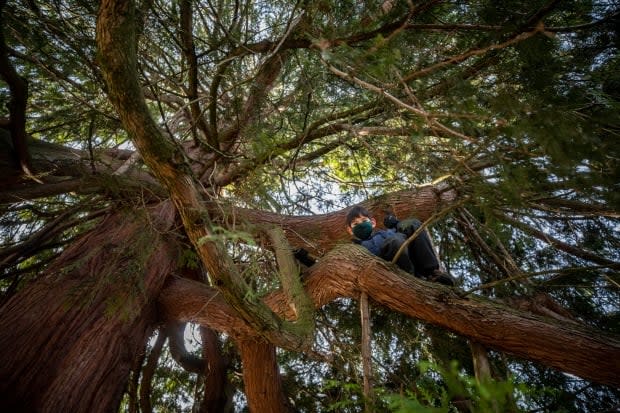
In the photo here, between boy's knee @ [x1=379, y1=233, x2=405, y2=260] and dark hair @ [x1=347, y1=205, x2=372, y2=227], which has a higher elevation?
dark hair @ [x1=347, y1=205, x2=372, y2=227]

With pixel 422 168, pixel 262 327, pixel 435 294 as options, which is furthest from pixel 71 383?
pixel 422 168

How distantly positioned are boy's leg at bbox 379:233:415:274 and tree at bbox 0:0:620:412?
483 mm

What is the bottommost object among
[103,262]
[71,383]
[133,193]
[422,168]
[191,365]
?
[191,365]

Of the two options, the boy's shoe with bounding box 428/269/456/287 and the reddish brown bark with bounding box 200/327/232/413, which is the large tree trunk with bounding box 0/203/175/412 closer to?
the reddish brown bark with bounding box 200/327/232/413

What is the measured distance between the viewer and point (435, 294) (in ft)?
7.88

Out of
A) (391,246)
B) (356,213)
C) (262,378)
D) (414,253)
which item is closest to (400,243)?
(391,246)

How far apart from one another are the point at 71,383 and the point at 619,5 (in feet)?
16.2

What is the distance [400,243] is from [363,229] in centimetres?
49

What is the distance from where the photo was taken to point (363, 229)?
3422mm

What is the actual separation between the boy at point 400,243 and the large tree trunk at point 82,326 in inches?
79.6

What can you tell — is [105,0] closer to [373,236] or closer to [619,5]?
[373,236]

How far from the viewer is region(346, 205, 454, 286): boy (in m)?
3.05

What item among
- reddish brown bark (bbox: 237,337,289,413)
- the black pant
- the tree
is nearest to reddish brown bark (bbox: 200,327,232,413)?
the tree

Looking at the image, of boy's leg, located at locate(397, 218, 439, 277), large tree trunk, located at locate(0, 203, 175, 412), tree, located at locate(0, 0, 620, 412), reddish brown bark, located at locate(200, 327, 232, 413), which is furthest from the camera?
reddish brown bark, located at locate(200, 327, 232, 413)
